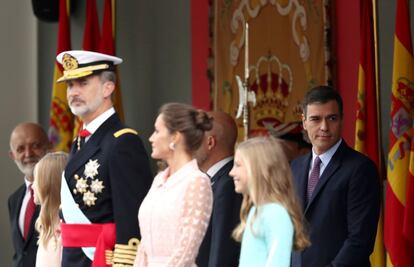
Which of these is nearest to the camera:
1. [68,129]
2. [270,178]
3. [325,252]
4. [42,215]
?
[270,178]

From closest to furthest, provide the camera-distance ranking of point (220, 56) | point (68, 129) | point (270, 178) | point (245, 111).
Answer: point (270, 178) → point (245, 111) → point (220, 56) → point (68, 129)

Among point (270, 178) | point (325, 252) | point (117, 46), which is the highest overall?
point (117, 46)

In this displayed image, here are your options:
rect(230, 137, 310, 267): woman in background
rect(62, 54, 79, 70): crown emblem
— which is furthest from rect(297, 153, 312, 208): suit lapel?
rect(62, 54, 79, 70): crown emblem

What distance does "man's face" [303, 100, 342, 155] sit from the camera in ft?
15.5

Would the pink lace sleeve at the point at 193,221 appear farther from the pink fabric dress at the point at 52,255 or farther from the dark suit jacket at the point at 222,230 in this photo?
the pink fabric dress at the point at 52,255

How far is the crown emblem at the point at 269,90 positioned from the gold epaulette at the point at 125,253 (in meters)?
2.66

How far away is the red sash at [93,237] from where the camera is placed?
4.46 m

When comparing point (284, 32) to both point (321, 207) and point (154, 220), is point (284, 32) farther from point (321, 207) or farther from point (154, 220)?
point (154, 220)

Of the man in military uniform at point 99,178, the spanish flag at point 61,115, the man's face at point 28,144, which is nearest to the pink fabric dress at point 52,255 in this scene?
the man in military uniform at point 99,178

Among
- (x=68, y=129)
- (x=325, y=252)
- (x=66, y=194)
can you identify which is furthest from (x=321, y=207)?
(x=68, y=129)

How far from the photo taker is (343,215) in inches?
180

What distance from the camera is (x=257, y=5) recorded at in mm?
7180

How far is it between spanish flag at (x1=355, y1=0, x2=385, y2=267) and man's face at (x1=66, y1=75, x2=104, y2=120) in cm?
183

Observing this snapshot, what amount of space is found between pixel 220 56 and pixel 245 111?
103cm
